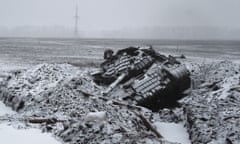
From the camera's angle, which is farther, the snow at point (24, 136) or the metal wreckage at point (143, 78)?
the metal wreckage at point (143, 78)

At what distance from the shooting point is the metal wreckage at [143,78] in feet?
35.8

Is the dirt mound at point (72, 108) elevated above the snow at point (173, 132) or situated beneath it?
elevated above

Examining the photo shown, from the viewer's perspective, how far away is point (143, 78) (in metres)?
11.4

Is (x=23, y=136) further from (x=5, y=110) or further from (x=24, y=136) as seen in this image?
(x=5, y=110)

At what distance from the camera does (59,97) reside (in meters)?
9.77

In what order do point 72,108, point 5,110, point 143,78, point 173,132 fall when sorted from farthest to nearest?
point 143,78
point 5,110
point 72,108
point 173,132

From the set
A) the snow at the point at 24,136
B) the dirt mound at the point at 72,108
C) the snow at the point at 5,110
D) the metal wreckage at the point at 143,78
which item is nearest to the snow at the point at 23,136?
the snow at the point at 24,136

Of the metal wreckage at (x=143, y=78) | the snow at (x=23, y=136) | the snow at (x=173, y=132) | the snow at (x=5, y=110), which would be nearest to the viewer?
the snow at (x=23, y=136)

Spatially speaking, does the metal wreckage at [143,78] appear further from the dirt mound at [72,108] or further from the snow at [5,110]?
the snow at [5,110]

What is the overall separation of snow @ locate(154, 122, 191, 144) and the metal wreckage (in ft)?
5.79

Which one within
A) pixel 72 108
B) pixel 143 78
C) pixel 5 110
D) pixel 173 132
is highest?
pixel 143 78

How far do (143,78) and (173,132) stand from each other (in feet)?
10.9

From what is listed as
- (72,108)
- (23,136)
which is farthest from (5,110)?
(23,136)

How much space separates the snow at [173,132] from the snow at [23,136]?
3.38m
